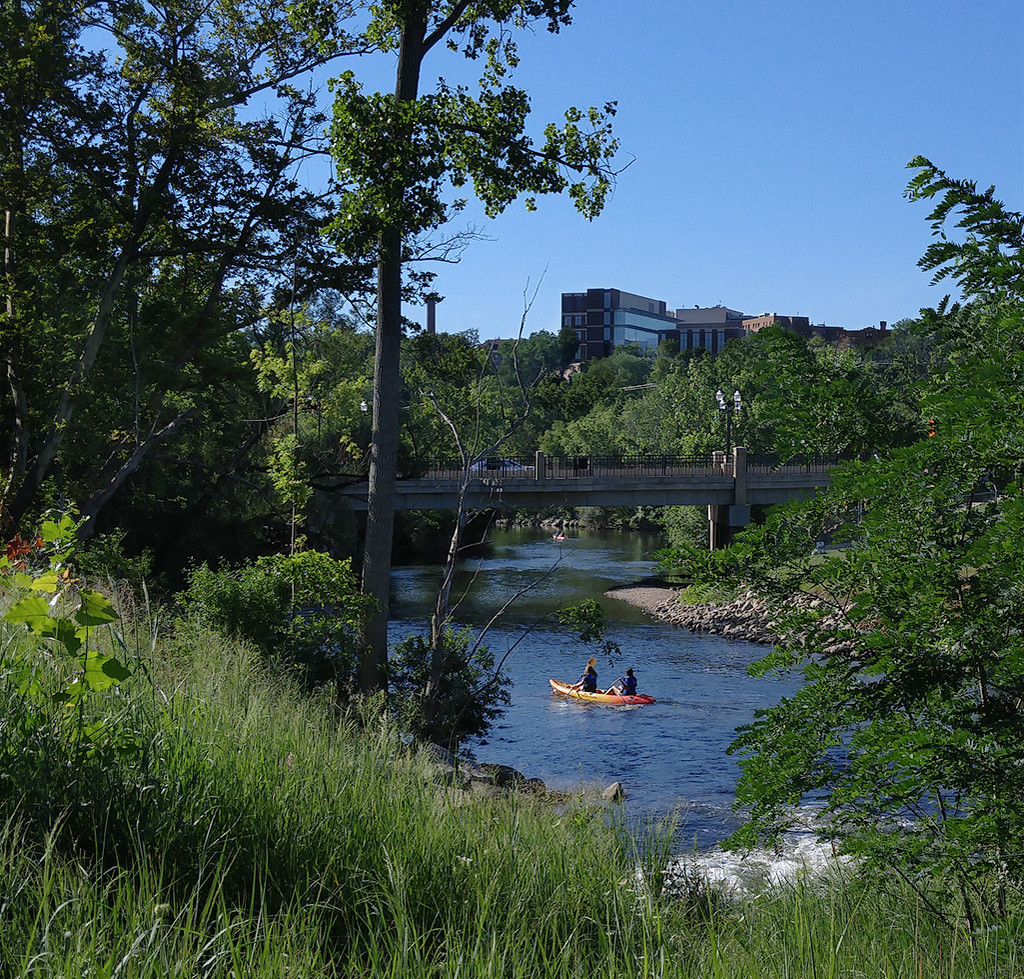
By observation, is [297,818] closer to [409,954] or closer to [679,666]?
[409,954]

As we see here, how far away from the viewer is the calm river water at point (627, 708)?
54.6 feet

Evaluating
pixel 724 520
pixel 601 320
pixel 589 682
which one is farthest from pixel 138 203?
pixel 601 320

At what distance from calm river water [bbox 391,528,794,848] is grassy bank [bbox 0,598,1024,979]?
2.79 meters

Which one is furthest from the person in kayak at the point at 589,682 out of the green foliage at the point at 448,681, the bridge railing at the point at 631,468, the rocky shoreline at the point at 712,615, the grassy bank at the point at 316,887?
the bridge railing at the point at 631,468

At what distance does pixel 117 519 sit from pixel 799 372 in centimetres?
2818

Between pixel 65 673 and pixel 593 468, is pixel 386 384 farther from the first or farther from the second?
pixel 593 468

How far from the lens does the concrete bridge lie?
41344 millimetres

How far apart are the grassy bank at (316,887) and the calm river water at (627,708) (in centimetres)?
279

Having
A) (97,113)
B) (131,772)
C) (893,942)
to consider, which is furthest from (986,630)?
(97,113)

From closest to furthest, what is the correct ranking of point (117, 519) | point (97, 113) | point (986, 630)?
point (986, 630) < point (97, 113) < point (117, 519)

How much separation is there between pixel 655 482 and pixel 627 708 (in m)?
21.2

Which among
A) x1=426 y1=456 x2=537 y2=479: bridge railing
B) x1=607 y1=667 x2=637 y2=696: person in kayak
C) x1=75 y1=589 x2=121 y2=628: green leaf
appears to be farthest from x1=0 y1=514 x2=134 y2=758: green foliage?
x1=426 y1=456 x2=537 y2=479: bridge railing

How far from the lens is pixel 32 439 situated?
22906 mm

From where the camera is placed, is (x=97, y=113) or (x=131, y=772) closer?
(x=131, y=772)
